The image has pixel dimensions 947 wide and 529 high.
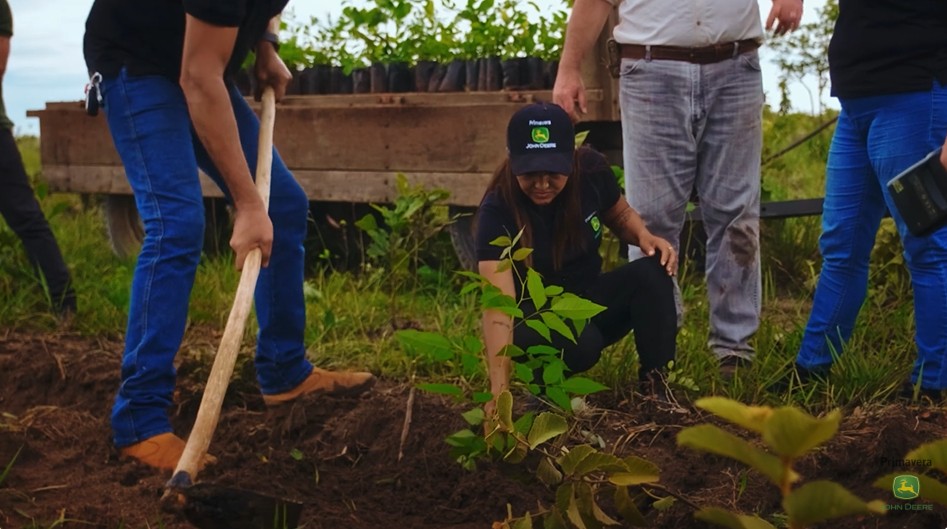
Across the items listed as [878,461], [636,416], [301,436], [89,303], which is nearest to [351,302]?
[89,303]

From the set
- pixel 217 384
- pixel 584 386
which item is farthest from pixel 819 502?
pixel 217 384

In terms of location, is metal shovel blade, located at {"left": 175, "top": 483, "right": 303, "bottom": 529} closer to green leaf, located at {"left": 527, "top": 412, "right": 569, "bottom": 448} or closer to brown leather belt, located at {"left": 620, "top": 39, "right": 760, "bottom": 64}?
green leaf, located at {"left": 527, "top": 412, "right": 569, "bottom": 448}

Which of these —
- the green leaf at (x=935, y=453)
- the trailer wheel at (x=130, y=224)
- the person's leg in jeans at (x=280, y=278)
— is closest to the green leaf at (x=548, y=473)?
the green leaf at (x=935, y=453)

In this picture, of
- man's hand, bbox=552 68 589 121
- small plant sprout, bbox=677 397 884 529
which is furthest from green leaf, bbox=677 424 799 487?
man's hand, bbox=552 68 589 121

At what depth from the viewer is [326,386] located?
12.1 feet

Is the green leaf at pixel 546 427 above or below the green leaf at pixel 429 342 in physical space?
below

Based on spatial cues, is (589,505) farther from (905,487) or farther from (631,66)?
(631,66)

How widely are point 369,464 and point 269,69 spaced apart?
1297 mm

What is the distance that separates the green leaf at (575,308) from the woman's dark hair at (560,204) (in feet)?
2.90

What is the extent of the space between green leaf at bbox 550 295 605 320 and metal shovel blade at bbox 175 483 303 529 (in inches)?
29.4

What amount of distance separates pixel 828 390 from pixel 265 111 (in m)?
1.91

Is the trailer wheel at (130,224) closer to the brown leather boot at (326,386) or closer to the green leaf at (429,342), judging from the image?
the brown leather boot at (326,386)

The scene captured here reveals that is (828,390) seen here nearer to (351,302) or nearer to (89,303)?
(351,302)

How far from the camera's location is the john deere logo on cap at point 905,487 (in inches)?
80.3
